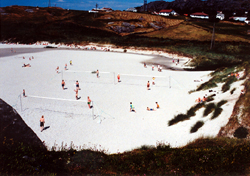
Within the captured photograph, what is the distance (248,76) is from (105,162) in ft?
48.5

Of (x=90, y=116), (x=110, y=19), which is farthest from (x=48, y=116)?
(x=110, y=19)

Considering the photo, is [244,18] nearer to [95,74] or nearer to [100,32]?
[95,74]

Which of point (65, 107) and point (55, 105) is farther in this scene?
point (55, 105)

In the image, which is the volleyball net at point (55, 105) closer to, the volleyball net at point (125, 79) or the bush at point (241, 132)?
the volleyball net at point (125, 79)

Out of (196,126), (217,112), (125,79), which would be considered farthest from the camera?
(125,79)

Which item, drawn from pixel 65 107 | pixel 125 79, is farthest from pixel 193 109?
pixel 125 79

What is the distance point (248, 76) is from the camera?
17.0 meters

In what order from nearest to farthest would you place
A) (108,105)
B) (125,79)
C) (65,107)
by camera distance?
(65,107), (108,105), (125,79)

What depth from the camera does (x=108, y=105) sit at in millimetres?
16359

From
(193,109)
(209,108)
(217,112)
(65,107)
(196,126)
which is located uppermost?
(217,112)

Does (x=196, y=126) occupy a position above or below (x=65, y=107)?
above

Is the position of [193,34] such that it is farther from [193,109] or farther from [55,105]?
[55,105]

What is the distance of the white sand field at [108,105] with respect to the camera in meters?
11.5

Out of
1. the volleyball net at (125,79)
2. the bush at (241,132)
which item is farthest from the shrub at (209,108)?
the volleyball net at (125,79)
